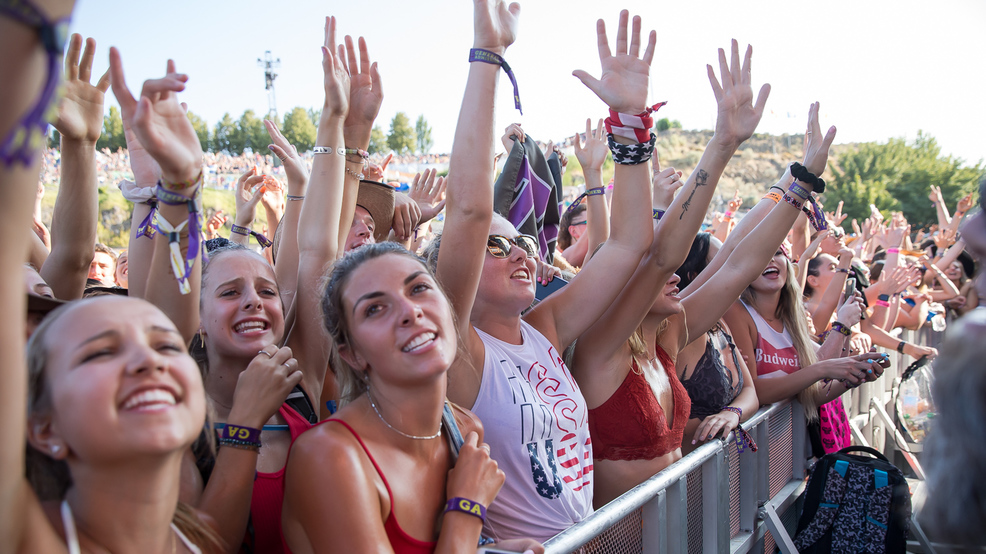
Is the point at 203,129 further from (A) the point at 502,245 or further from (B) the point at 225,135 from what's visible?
(A) the point at 502,245

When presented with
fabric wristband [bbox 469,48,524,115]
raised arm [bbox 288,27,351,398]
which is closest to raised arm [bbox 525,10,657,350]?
fabric wristband [bbox 469,48,524,115]

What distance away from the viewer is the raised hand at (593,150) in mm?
3951

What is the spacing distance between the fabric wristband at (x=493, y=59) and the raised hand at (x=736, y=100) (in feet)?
3.67

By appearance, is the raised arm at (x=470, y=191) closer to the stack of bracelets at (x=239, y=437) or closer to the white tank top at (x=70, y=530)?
the stack of bracelets at (x=239, y=437)

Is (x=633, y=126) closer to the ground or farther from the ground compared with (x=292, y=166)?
farther from the ground

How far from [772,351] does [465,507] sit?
3078 mm

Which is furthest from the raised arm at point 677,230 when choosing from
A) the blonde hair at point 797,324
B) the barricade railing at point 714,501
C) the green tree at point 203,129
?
the green tree at point 203,129

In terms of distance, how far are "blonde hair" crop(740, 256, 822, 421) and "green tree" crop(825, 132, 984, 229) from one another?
5148 centimetres

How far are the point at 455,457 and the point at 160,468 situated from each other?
34.2 inches

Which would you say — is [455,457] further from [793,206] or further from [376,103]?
[793,206]

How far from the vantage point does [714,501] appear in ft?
8.80

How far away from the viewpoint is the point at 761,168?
74.5 metres

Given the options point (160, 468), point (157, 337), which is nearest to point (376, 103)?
point (157, 337)

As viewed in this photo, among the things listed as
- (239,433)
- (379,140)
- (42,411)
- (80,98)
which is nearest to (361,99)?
(80,98)
